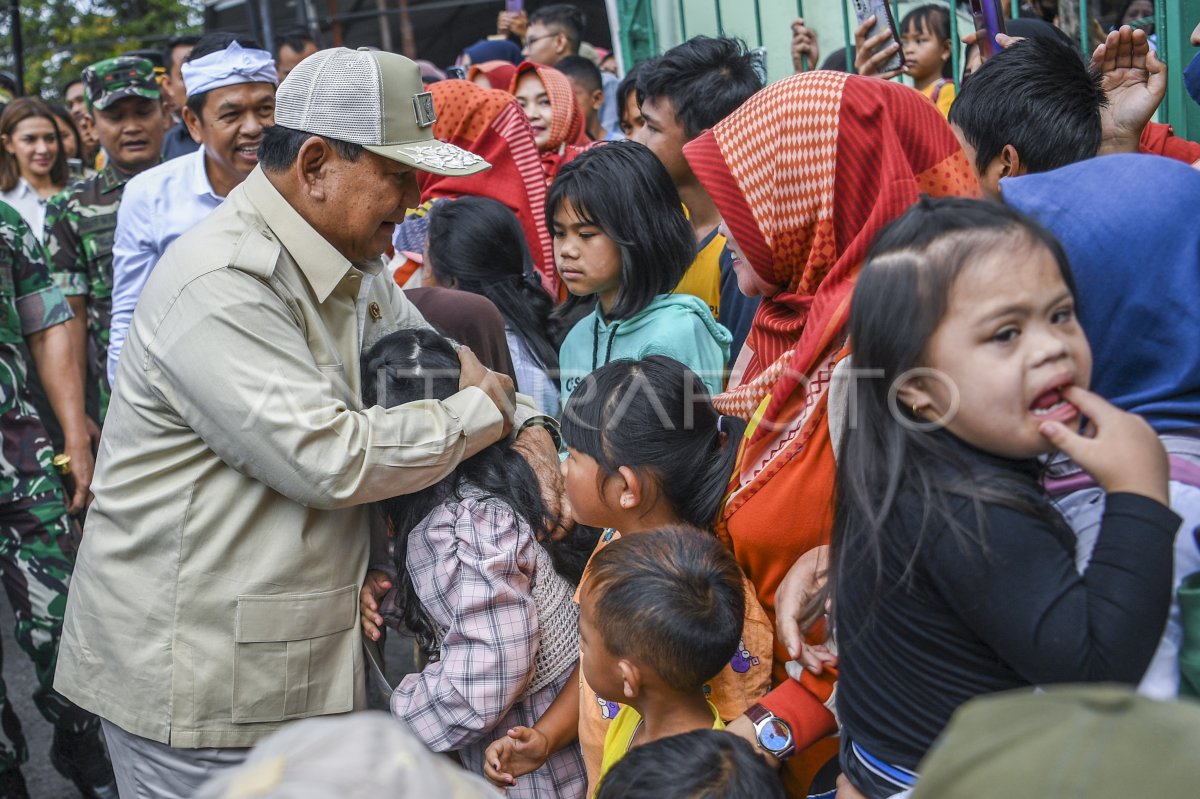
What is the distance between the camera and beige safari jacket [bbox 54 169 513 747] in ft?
6.98

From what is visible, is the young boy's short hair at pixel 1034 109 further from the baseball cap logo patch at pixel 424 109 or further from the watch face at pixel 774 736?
the watch face at pixel 774 736

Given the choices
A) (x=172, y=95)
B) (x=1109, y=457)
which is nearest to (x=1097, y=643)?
(x=1109, y=457)

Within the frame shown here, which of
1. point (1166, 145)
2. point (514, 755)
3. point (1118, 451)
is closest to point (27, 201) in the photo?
point (514, 755)

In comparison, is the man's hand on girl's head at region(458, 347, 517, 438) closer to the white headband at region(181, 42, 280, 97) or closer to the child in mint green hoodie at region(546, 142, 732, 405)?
the child in mint green hoodie at region(546, 142, 732, 405)

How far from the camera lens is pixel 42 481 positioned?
12.0ft

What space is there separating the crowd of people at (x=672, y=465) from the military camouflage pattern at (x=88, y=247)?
84 cm

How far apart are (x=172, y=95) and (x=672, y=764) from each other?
5.21 meters

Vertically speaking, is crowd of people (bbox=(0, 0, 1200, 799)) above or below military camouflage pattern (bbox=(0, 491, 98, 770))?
above

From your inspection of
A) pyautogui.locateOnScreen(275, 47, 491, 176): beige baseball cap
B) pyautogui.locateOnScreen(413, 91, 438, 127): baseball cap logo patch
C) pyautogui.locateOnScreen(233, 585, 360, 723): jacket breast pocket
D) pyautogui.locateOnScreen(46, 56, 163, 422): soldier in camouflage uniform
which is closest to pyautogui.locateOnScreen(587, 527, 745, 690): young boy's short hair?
pyautogui.locateOnScreen(233, 585, 360, 723): jacket breast pocket

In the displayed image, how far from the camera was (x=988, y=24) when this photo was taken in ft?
10.4

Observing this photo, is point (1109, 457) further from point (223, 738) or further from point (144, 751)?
point (144, 751)

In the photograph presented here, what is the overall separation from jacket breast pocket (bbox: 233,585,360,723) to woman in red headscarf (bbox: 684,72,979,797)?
2.65 feet

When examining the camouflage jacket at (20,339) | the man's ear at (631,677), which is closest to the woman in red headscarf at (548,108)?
the camouflage jacket at (20,339)

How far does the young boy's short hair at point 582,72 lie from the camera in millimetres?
6211
